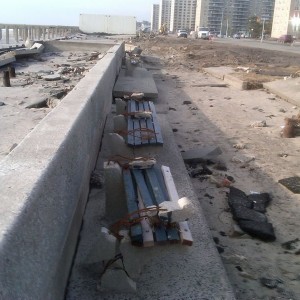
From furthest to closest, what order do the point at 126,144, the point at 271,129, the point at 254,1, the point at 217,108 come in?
the point at 254,1, the point at 217,108, the point at 271,129, the point at 126,144

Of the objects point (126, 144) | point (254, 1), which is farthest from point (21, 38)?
point (254, 1)

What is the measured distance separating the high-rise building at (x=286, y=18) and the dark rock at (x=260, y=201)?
279ft

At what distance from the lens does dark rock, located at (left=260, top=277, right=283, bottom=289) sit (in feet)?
10.6

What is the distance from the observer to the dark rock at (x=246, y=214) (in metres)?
4.26

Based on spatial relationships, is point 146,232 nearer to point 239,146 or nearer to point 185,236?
point 185,236

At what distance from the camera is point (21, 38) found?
221 ft

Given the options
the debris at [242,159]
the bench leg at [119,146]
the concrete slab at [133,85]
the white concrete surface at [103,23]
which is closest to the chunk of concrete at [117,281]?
the bench leg at [119,146]

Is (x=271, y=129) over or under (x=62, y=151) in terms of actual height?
under

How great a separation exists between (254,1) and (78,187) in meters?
157

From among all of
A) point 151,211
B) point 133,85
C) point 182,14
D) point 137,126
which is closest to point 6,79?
point 133,85

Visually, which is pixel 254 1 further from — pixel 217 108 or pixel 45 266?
pixel 45 266

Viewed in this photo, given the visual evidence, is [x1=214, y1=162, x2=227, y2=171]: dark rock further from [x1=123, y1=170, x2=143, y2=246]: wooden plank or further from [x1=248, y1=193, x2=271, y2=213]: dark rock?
[x1=123, y1=170, x2=143, y2=246]: wooden plank

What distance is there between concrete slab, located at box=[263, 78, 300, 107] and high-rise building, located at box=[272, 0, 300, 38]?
75939mm

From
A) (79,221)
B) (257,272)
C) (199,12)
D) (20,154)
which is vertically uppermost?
(199,12)
